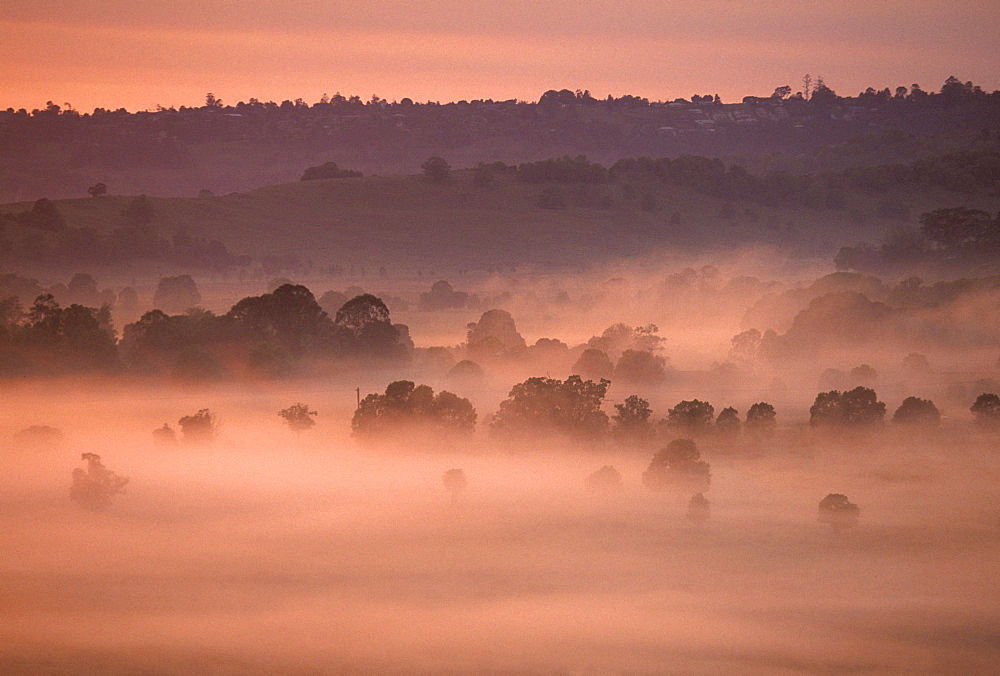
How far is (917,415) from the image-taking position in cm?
6412

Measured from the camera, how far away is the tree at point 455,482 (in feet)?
174

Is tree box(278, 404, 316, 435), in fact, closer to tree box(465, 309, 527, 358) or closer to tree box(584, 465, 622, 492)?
tree box(584, 465, 622, 492)

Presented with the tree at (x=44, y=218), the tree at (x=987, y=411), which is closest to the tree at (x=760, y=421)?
the tree at (x=987, y=411)

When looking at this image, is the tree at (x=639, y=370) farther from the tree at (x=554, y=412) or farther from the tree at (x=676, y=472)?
the tree at (x=676, y=472)

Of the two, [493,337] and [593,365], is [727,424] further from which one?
[493,337]

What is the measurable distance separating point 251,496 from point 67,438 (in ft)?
48.5

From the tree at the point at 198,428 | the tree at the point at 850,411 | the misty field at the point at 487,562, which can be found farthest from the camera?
the tree at the point at 850,411

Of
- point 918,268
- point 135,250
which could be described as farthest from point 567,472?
point 135,250

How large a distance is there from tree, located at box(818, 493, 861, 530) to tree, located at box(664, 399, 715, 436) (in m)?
11.9

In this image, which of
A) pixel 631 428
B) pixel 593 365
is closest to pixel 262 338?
pixel 593 365

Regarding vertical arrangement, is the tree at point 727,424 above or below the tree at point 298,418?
below

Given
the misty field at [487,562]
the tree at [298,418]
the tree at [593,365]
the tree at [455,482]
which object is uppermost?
the tree at [593,365]

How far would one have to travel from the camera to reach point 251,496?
176 feet

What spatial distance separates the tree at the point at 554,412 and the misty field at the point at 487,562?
61.2 inches
